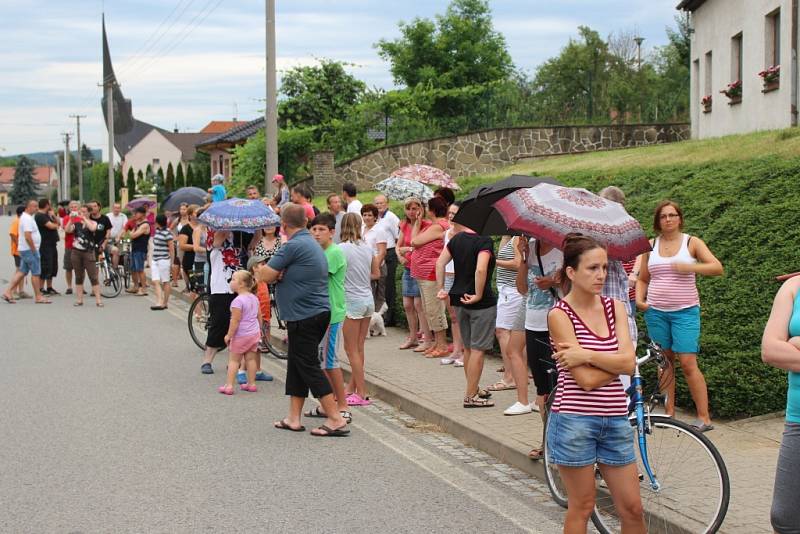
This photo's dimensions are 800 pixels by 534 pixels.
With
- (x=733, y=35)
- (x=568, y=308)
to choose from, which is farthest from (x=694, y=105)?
(x=568, y=308)

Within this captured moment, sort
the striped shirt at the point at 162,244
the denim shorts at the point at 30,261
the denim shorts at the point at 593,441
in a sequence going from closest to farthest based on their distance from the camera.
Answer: the denim shorts at the point at 593,441
the striped shirt at the point at 162,244
the denim shorts at the point at 30,261

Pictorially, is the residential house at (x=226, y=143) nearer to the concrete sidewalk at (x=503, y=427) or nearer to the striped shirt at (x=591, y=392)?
the concrete sidewalk at (x=503, y=427)

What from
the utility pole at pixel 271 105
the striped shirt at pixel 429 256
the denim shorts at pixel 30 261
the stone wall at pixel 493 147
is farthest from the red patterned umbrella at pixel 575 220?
the stone wall at pixel 493 147

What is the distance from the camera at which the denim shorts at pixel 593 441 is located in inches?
192

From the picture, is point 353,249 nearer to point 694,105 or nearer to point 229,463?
point 229,463

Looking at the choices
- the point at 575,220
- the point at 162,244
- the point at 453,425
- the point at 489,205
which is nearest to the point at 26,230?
the point at 162,244

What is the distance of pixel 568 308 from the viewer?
500 centimetres

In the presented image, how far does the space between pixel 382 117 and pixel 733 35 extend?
1386cm

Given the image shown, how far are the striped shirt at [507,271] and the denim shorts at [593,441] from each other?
15.1 ft

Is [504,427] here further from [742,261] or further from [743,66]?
[743,66]

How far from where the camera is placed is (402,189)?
13586 millimetres

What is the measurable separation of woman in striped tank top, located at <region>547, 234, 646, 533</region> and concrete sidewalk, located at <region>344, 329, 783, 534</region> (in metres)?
1.14

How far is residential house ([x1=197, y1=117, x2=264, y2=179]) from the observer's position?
196ft

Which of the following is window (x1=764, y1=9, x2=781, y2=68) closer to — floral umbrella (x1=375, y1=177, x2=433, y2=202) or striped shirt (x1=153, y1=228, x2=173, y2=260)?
floral umbrella (x1=375, y1=177, x2=433, y2=202)
